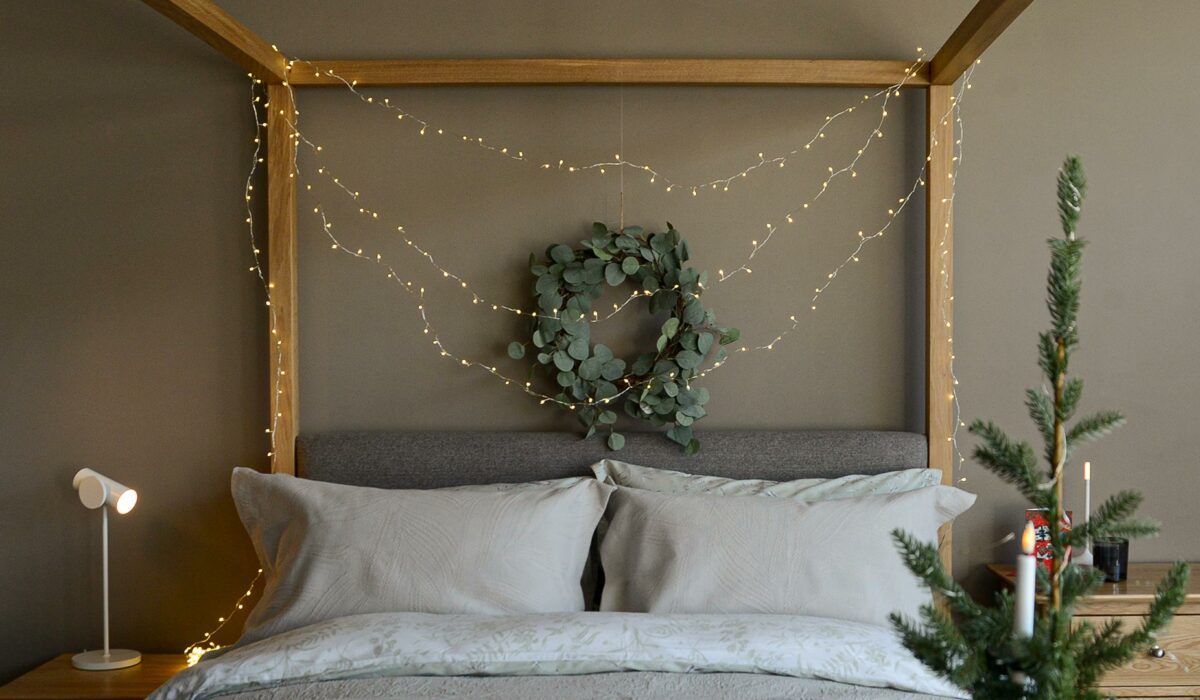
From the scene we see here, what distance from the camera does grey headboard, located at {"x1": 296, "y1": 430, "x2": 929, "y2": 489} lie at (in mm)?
3160

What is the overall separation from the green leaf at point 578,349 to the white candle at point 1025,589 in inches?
84.0

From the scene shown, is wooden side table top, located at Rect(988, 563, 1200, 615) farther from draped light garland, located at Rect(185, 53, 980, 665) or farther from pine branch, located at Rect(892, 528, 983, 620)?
pine branch, located at Rect(892, 528, 983, 620)

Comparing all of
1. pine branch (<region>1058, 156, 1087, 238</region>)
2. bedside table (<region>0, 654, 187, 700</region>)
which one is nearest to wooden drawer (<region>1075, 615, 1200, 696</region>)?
pine branch (<region>1058, 156, 1087, 238</region>)

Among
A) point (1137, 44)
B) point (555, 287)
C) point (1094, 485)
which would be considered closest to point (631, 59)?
point (555, 287)

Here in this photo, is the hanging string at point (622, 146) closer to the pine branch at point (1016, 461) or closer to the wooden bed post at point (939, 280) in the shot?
the wooden bed post at point (939, 280)

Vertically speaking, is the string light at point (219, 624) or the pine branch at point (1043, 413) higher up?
the pine branch at point (1043, 413)

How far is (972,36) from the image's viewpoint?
8.84 ft

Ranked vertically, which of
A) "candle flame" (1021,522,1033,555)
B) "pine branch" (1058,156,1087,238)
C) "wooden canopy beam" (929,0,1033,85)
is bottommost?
"candle flame" (1021,522,1033,555)

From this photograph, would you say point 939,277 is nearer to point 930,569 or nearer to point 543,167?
point 543,167

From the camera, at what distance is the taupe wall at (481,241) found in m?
3.26

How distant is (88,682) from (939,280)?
8.69 feet

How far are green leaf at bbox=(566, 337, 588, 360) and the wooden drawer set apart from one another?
1529 millimetres

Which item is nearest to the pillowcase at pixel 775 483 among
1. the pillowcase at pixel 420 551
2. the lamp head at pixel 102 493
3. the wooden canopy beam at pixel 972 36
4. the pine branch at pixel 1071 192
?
the pillowcase at pixel 420 551

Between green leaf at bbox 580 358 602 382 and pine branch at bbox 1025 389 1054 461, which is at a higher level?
pine branch at bbox 1025 389 1054 461
